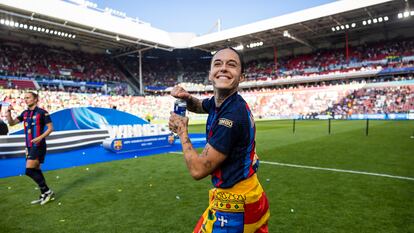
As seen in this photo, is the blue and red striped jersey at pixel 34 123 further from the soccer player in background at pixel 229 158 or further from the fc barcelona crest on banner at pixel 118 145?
the fc barcelona crest on banner at pixel 118 145

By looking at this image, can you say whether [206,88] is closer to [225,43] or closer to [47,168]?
[225,43]

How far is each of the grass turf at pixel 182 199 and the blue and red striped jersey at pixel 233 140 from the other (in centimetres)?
251

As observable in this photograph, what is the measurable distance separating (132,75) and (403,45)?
50.7 metres

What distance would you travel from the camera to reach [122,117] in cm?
1642

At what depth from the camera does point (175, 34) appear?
55.4m

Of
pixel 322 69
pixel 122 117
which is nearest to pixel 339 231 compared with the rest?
pixel 122 117

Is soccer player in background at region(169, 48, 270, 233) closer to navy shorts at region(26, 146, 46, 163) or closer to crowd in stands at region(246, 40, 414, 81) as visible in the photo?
navy shorts at region(26, 146, 46, 163)

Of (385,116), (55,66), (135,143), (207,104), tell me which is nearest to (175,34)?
(55,66)

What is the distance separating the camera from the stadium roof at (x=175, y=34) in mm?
34188

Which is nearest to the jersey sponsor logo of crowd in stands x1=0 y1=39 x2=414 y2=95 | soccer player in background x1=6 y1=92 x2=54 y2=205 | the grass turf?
the grass turf

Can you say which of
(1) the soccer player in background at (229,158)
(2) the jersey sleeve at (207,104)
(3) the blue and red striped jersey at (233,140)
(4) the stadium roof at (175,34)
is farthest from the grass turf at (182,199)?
(4) the stadium roof at (175,34)

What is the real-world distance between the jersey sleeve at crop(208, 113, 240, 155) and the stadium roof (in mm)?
37466

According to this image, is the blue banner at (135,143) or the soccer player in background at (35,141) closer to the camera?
the soccer player in background at (35,141)

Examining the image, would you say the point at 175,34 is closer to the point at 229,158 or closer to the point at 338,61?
the point at 338,61
